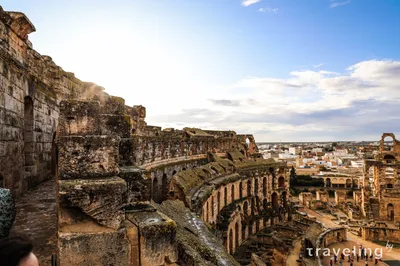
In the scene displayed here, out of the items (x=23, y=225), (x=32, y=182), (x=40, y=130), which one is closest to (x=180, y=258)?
(x=23, y=225)

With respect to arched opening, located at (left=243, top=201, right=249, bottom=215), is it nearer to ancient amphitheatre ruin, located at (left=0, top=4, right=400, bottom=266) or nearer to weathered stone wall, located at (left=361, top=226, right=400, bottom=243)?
ancient amphitheatre ruin, located at (left=0, top=4, right=400, bottom=266)

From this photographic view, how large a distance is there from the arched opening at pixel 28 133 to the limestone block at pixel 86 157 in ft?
18.8

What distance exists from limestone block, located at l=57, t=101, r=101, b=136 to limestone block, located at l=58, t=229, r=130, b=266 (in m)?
1.14

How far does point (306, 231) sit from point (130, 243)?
93.8 feet

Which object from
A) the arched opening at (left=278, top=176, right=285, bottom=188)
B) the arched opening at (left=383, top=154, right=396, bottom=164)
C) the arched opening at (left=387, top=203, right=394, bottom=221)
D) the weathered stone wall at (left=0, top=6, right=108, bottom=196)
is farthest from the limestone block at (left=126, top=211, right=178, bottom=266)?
the arched opening at (left=383, top=154, right=396, bottom=164)

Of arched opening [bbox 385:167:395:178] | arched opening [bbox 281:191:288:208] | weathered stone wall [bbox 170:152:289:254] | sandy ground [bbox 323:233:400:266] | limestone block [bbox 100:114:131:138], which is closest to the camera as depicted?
limestone block [bbox 100:114:131:138]

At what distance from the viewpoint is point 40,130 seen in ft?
30.6

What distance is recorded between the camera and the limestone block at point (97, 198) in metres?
3.22

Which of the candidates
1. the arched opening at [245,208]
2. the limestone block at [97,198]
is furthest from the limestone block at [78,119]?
the arched opening at [245,208]

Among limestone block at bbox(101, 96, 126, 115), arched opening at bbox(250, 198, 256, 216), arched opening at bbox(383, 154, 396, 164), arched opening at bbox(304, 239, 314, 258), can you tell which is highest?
limestone block at bbox(101, 96, 126, 115)

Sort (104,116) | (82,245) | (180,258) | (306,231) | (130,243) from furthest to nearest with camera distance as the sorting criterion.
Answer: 1. (306,231)
2. (180,258)
3. (104,116)
4. (130,243)
5. (82,245)

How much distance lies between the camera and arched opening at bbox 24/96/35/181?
834 centimetres

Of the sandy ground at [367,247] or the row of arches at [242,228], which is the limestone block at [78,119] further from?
the sandy ground at [367,247]

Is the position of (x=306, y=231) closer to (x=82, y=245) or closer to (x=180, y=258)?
(x=180, y=258)
